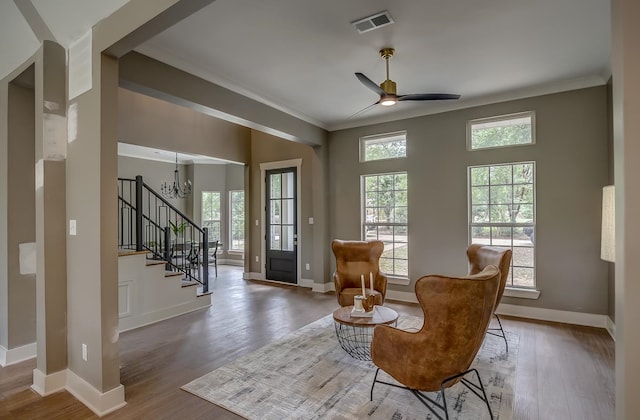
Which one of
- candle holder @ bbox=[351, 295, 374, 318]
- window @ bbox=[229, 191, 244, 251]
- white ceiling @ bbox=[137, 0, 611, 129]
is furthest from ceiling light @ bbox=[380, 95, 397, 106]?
window @ bbox=[229, 191, 244, 251]

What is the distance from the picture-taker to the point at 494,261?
3.44 metres

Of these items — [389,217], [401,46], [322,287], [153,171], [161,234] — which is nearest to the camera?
[401,46]

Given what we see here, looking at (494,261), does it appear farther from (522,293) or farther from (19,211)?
(19,211)

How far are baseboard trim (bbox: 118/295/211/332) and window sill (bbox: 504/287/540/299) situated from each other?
4.48 metres

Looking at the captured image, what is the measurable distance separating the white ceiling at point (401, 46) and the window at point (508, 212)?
108 cm

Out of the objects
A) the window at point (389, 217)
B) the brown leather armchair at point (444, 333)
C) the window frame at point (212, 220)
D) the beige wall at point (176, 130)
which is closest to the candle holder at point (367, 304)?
the brown leather armchair at point (444, 333)

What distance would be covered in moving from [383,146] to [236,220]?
18.5 ft

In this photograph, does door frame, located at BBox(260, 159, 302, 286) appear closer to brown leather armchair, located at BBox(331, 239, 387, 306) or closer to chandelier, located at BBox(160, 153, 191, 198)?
brown leather armchair, located at BBox(331, 239, 387, 306)

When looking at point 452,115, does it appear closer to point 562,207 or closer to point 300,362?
point 562,207

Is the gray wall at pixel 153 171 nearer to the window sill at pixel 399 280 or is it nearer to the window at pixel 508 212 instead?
the window sill at pixel 399 280

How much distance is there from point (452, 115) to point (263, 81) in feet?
9.58

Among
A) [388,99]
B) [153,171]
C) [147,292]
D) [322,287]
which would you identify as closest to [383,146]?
[388,99]

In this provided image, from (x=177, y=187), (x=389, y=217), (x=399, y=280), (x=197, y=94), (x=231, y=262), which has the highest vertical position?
(x=197, y=94)

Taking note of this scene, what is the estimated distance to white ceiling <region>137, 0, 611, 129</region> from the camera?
279cm
